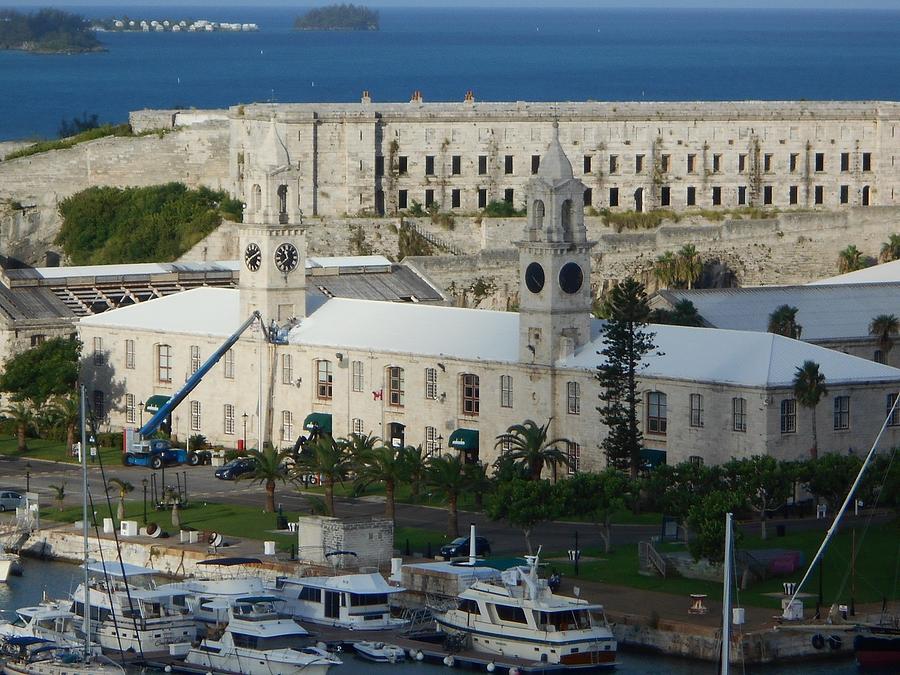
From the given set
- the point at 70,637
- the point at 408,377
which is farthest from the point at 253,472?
the point at 70,637

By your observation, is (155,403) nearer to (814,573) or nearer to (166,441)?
(166,441)

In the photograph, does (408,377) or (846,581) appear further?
(408,377)

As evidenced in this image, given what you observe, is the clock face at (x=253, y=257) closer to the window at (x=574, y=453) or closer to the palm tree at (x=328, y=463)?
the palm tree at (x=328, y=463)

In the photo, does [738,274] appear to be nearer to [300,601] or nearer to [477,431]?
[477,431]

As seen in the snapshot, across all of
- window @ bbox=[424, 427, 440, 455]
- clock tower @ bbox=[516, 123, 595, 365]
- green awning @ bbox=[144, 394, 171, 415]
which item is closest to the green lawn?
clock tower @ bbox=[516, 123, 595, 365]

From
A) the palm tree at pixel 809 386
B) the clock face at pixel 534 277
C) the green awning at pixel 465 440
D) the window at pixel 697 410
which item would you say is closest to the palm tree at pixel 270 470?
the green awning at pixel 465 440

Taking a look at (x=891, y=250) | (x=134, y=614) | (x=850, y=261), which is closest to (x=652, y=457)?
(x=134, y=614)
